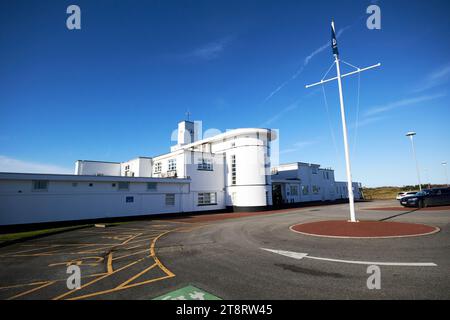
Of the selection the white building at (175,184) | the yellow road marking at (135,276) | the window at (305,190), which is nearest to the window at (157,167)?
the white building at (175,184)

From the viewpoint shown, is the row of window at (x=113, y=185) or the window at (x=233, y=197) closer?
the row of window at (x=113, y=185)

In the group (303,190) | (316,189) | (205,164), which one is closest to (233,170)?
(205,164)

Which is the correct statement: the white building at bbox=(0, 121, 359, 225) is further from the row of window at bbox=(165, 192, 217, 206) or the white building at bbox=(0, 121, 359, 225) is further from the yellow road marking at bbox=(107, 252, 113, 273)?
the yellow road marking at bbox=(107, 252, 113, 273)

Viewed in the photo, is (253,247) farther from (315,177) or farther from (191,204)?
(315,177)

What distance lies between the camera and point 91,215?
21656 mm

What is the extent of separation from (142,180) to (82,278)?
19.5 meters

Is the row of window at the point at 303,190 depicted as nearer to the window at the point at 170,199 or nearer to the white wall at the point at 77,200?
the white wall at the point at 77,200

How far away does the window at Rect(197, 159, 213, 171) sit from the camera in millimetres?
30359

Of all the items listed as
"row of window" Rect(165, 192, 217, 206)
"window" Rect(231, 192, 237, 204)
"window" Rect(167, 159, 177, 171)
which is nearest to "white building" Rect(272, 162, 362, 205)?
"window" Rect(231, 192, 237, 204)

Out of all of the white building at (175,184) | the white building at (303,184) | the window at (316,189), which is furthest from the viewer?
the window at (316,189)

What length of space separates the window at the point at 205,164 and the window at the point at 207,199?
3635 mm

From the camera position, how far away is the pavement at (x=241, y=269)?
493 centimetres

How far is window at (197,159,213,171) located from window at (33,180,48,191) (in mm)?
16463
